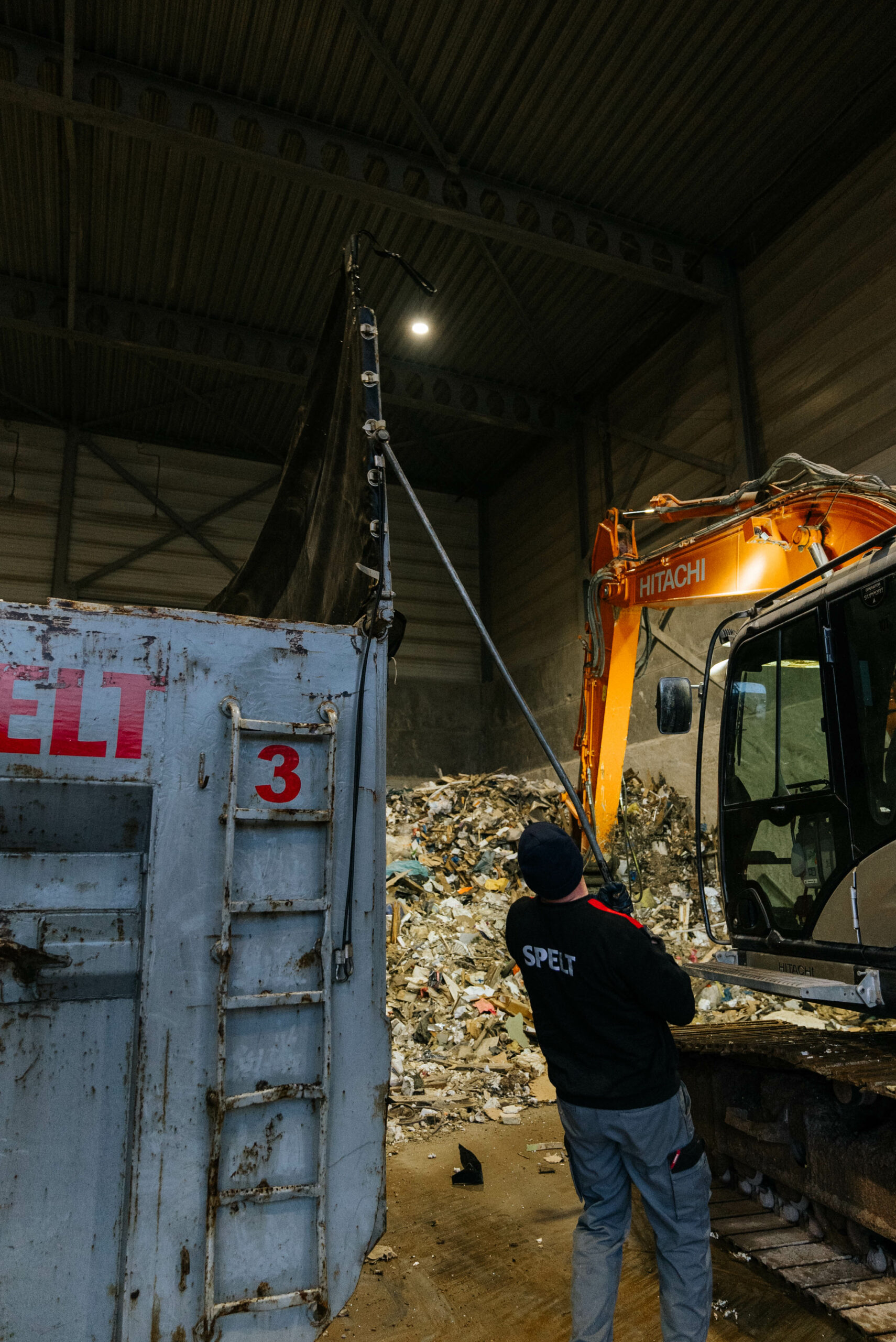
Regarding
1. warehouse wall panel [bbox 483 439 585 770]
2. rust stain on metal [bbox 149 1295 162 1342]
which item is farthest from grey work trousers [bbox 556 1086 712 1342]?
warehouse wall panel [bbox 483 439 585 770]

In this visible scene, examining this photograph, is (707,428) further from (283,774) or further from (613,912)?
(283,774)

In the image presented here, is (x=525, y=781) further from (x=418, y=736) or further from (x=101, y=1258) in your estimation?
(x=101, y=1258)

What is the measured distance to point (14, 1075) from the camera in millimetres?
2105

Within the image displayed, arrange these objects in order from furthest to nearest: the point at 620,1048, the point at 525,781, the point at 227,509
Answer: the point at 227,509 → the point at 525,781 → the point at 620,1048

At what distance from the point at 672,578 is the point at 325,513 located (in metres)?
3.19

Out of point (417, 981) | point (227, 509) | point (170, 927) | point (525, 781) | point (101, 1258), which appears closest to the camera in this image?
point (101, 1258)

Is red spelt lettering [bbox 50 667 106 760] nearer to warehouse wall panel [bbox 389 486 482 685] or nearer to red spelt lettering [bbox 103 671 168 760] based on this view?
red spelt lettering [bbox 103 671 168 760]

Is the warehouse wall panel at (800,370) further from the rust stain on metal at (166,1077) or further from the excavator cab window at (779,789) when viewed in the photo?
the rust stain on metal at (166,1077)

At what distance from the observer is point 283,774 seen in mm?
2455

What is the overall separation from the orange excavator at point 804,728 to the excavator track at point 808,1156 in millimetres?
315

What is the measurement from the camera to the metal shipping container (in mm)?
2094

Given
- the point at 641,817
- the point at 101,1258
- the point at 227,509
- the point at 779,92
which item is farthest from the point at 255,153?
the point at 101,1258

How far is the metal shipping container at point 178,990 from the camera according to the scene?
2094 millimetres

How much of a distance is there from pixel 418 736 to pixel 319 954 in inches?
491
